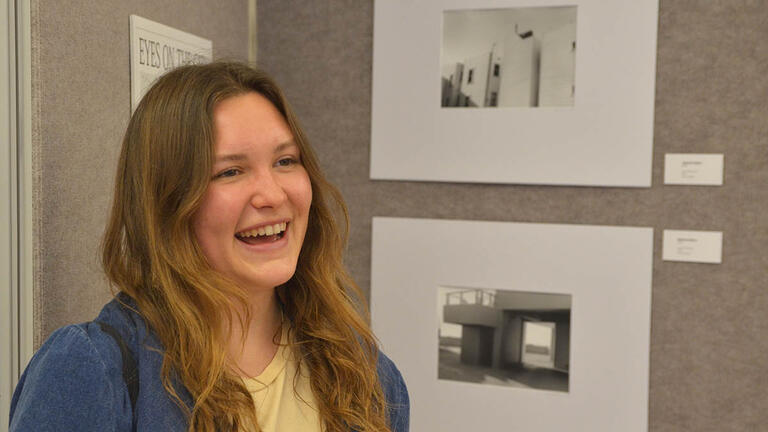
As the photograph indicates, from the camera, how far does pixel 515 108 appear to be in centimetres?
183

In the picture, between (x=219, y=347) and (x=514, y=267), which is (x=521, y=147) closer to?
(x=514, y=267)

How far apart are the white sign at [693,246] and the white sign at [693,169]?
11 cm

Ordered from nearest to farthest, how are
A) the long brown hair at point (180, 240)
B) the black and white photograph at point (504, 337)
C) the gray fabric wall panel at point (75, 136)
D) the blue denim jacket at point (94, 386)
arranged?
the blue denim jacket at point (94, 386), the long brown hair at point (180, 240), the gray fabric wall panel at point (75, 136), the black and white photograph at point (504, 337)

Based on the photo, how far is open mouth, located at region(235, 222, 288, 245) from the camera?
1.03 m

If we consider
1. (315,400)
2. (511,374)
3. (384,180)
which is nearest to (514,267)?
(511,374)

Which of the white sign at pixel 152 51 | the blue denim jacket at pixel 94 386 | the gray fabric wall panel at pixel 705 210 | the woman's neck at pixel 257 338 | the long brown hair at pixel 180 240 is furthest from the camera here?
the gray fabric wall panel at pixel 705 210

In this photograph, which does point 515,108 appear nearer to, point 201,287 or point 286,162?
point 286,162

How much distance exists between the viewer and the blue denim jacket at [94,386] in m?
0.86

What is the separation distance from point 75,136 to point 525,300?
3.45 ft

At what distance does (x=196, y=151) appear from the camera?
0.97 meters

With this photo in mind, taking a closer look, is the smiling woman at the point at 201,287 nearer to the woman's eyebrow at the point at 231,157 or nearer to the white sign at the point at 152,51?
the woman's eyebrow at the point at 231,157

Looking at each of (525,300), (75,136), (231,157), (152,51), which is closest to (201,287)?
(231,157)

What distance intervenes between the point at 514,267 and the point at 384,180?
1.24 feet

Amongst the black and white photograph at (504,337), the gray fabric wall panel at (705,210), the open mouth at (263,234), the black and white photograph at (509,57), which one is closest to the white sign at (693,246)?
the gray fabric wall panel at (705,210)
